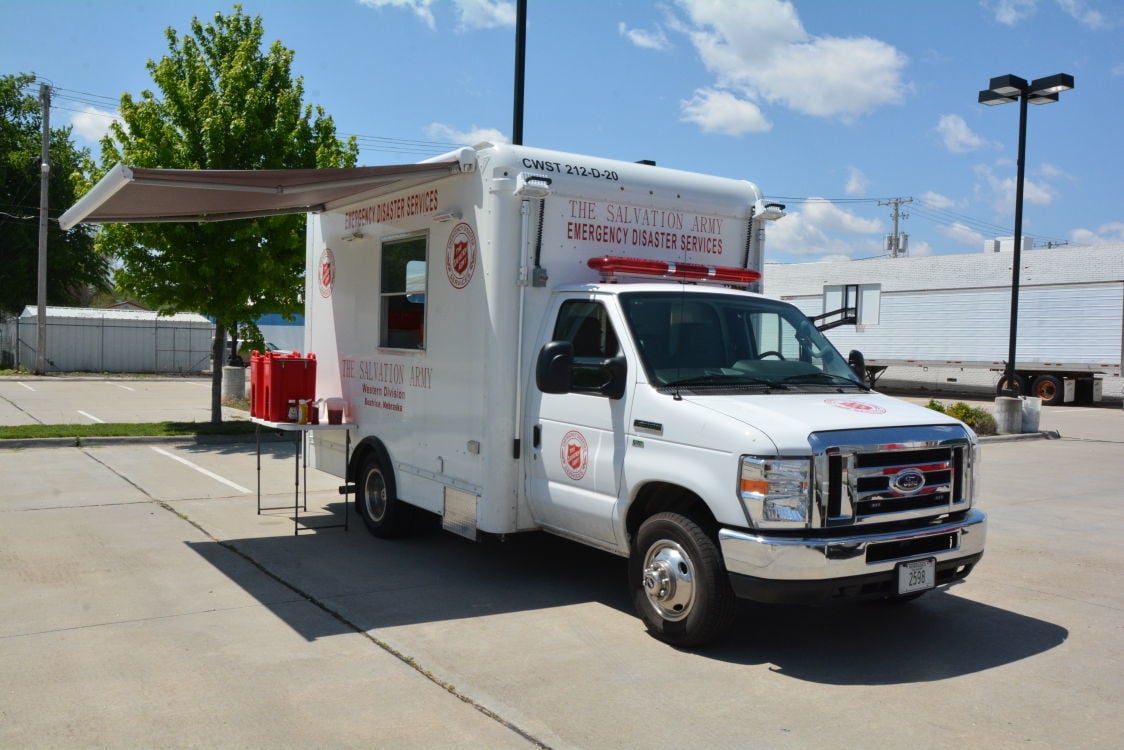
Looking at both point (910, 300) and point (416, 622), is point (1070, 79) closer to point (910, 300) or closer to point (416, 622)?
point (910, 300)

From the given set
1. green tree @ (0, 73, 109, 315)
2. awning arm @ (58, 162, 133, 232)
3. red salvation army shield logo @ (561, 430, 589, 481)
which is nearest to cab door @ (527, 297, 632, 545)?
red salvation army shield logo @ (561, 430, 589, 481)

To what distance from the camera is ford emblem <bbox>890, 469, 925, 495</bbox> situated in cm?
551

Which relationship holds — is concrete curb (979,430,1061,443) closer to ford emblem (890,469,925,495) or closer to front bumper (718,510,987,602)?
ford emblem (890,469,925,495)

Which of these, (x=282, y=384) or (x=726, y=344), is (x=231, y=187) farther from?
(x=726, y=344)

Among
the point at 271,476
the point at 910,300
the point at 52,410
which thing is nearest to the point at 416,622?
the point at 271,476

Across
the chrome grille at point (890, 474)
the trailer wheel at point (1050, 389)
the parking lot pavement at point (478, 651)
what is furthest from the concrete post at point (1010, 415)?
the chrome grille at point (890, 474)

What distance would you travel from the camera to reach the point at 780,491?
521 centimetres

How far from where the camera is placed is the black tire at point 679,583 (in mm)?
5488

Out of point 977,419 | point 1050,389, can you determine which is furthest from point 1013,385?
point 1050,389

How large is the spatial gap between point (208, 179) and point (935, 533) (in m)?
5.31

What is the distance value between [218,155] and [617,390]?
11.4m

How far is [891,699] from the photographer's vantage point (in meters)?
5.07

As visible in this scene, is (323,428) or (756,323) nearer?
(756,323)

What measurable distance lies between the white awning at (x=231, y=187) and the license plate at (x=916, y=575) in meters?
3.94
